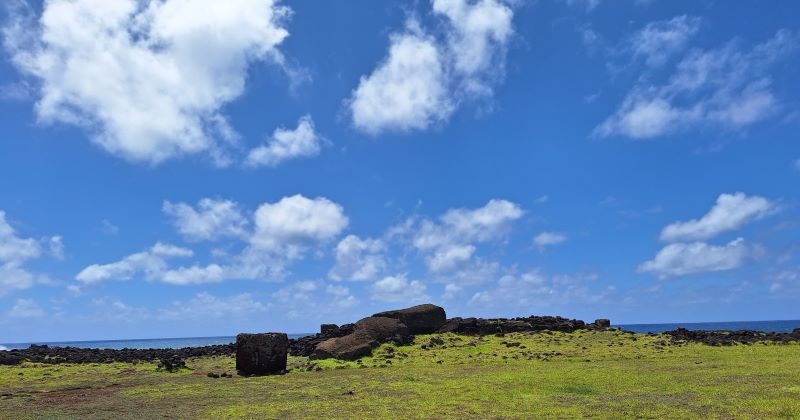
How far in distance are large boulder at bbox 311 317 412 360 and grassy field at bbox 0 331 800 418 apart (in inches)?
53.5

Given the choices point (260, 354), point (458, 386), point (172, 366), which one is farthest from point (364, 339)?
point (458, 386)

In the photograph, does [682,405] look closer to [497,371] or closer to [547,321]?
[497,371]

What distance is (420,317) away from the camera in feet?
170

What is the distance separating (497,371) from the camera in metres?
30.9

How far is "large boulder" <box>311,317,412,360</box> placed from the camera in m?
40.8

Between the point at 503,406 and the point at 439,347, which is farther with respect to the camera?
the point at 439,347

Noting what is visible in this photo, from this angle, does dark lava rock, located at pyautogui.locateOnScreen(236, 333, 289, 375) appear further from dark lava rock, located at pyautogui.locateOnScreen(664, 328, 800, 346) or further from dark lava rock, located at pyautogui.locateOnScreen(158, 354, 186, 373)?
dark lava rock, located at pyautogui.locateOnScreen(664, 328, 800, 346)

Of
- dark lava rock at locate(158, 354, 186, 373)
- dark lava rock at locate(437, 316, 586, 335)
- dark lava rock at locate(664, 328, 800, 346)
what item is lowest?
dark lava rock at locate(158, 354, 186, 373)

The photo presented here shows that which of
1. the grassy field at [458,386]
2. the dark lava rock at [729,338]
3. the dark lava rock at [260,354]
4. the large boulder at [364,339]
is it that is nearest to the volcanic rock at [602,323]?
the dark lava rock at [729,338]

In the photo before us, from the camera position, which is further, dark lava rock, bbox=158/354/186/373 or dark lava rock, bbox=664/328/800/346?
dark lava rock, bbox=664/328/800/346

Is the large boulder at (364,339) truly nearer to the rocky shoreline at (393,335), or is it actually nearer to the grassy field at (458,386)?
the rocky shoreline at (393,335)

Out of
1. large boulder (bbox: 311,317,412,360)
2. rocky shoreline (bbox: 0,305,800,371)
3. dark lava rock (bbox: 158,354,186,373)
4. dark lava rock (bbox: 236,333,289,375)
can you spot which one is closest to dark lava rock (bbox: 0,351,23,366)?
rocky shoreline (bbox: 0,305,800,371)

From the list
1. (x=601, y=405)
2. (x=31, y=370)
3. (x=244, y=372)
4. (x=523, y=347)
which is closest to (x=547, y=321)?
(x=523, y=347)

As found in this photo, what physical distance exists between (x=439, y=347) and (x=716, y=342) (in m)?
19.2
